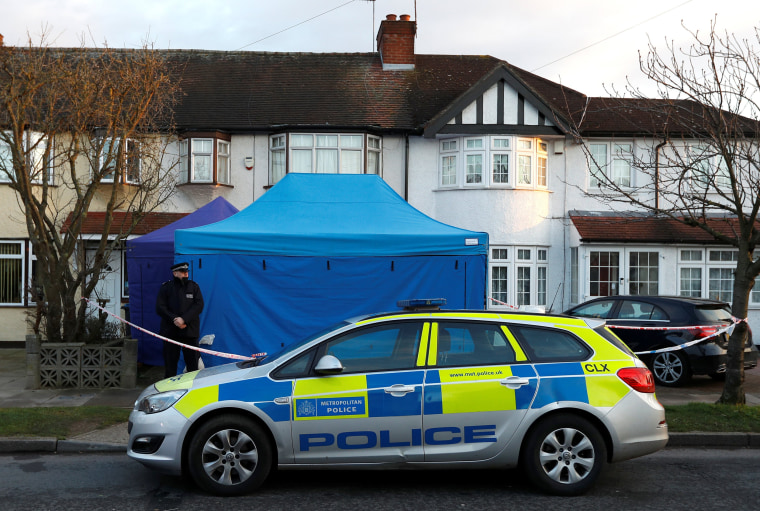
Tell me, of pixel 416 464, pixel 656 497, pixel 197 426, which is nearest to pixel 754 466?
pixel 656 497

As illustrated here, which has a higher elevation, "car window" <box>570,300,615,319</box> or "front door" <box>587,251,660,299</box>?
"front door" <box>587,251,660,299</box>

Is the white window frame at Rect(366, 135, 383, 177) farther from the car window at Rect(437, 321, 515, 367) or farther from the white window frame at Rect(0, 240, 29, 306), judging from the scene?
the car window at Rect(437, 321, 515, 367)

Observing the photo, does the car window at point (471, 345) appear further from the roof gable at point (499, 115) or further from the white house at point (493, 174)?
the roof gable at point (499, 115)

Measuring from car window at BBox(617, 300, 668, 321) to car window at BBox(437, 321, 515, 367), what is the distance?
6845 millimetres

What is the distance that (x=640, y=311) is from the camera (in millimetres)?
12383

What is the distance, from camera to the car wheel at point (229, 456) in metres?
5.82

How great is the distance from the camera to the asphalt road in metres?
5.68

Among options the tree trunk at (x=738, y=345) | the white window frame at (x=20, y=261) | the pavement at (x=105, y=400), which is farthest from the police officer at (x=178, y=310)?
the white window frame at (x=20, y=261)

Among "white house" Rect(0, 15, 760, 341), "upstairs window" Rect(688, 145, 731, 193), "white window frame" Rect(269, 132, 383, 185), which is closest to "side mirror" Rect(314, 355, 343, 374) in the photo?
"upstairs window" Rect(688, 145, 731, 193)

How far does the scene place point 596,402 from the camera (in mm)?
5938

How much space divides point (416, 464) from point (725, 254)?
14.9 m

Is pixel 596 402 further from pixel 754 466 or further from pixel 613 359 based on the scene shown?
pixel 754 466

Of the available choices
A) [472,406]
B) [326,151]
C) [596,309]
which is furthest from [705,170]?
[326,151]

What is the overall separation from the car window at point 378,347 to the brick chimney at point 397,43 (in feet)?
51.3
